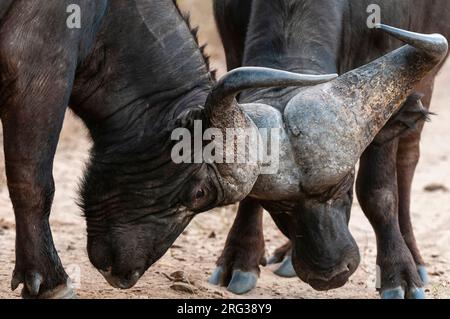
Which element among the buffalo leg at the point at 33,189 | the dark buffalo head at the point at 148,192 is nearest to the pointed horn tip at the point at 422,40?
the dark buffalo head at the point at 148,192

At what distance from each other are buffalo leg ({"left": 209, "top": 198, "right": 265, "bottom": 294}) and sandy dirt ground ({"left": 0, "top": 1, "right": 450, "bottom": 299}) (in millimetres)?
148

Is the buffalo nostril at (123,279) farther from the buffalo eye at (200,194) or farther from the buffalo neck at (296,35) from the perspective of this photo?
the buffalo neck at (296,35)

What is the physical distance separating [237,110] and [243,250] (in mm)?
2394

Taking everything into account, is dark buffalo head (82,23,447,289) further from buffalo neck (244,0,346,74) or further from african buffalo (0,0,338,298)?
buffalo neck (244,0,346,74)

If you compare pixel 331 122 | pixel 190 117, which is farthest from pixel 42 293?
pixel 331 122

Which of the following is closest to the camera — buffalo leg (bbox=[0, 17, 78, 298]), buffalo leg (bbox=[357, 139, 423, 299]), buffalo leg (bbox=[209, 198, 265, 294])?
buffalo leg (bbox=[0, 17, 78, 298])

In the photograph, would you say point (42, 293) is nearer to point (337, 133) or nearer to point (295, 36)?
point (337, 133)

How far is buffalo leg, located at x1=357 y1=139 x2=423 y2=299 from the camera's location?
8.61 meters

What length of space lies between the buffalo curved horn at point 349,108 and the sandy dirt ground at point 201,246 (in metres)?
1.58

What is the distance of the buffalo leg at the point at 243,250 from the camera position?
902 cm

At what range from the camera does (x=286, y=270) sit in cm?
951

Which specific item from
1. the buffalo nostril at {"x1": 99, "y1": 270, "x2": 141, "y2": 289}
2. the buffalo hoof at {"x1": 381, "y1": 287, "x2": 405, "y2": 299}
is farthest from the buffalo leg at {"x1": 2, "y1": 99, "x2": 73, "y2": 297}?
the buffalo hoof at {"x1": 381, "y1": 287, "x2": 405, "y2": 299}

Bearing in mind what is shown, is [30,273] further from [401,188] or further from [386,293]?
[401,188]
